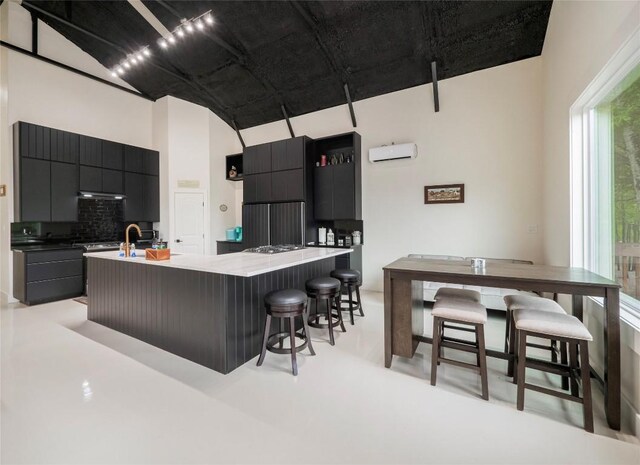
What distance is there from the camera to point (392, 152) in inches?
178

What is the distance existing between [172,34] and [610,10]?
4.75m

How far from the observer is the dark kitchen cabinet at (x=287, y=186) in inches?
188

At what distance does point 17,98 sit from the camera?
423 cm

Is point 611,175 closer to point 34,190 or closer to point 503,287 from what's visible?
point 503,287

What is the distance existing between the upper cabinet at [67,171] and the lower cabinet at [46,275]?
612mm

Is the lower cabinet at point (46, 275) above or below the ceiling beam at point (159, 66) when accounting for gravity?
below

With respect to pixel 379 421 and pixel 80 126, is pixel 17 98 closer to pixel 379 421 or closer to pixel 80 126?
pixel 80 126

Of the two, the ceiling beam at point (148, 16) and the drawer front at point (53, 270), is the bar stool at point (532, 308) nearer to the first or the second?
the ceiling beam at point (148, 16)

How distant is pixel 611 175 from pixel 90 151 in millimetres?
7100

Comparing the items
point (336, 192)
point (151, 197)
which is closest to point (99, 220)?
point (151, 197)

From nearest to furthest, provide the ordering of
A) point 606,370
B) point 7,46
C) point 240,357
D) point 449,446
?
point 449,446, point 606,370, point 240,357, point 7,46

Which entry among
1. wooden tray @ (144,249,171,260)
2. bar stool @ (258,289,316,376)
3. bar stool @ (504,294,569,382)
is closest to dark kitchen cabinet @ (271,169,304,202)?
wooden tray @ (144,249,171,260)

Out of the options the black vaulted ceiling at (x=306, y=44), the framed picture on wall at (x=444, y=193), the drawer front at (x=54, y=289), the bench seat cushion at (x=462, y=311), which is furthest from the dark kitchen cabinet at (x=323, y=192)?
the drawer front at (x=54, y=289)

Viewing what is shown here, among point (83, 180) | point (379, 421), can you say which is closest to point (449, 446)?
point (379, 421)
